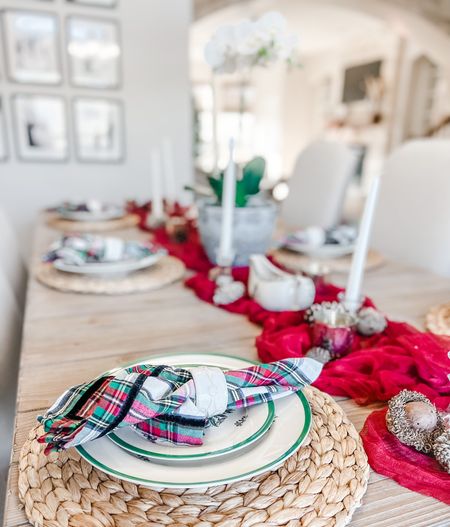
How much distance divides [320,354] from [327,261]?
0.55 metres

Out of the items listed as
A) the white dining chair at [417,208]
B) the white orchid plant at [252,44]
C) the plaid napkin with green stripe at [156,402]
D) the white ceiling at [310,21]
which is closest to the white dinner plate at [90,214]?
the white orchid plant at [252,44]

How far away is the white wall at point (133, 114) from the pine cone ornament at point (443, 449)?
2548 mm

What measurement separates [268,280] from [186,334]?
0.60ft

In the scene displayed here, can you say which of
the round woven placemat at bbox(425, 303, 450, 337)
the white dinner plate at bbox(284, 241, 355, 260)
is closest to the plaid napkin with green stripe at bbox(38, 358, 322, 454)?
the round woven placemat at bbox(425, 303, 450, 337)

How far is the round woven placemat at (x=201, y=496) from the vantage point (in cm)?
33

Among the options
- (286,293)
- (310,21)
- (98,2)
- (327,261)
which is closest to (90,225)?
(327,261)

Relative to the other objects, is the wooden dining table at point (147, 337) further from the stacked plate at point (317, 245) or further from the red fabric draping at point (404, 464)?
the stacked plate at point (317, 245)

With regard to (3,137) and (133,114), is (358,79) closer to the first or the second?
(133,114)

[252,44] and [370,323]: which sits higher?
[252,44]

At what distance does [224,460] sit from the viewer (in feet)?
1.19

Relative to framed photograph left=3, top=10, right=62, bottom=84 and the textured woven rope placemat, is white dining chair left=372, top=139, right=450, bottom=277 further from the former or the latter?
framed photograph left=3, top=10, right=62, bottom=84

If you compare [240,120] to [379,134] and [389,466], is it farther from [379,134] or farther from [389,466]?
[379,134]

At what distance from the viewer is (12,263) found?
4.23 ft

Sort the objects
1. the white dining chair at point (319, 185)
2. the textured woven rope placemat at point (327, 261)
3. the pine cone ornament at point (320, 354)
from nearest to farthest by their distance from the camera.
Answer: the pine cone ornament at point (320, 354)
the textured woven rope placemat at point (327, 261)
the white dining chair at point (319, 185)
